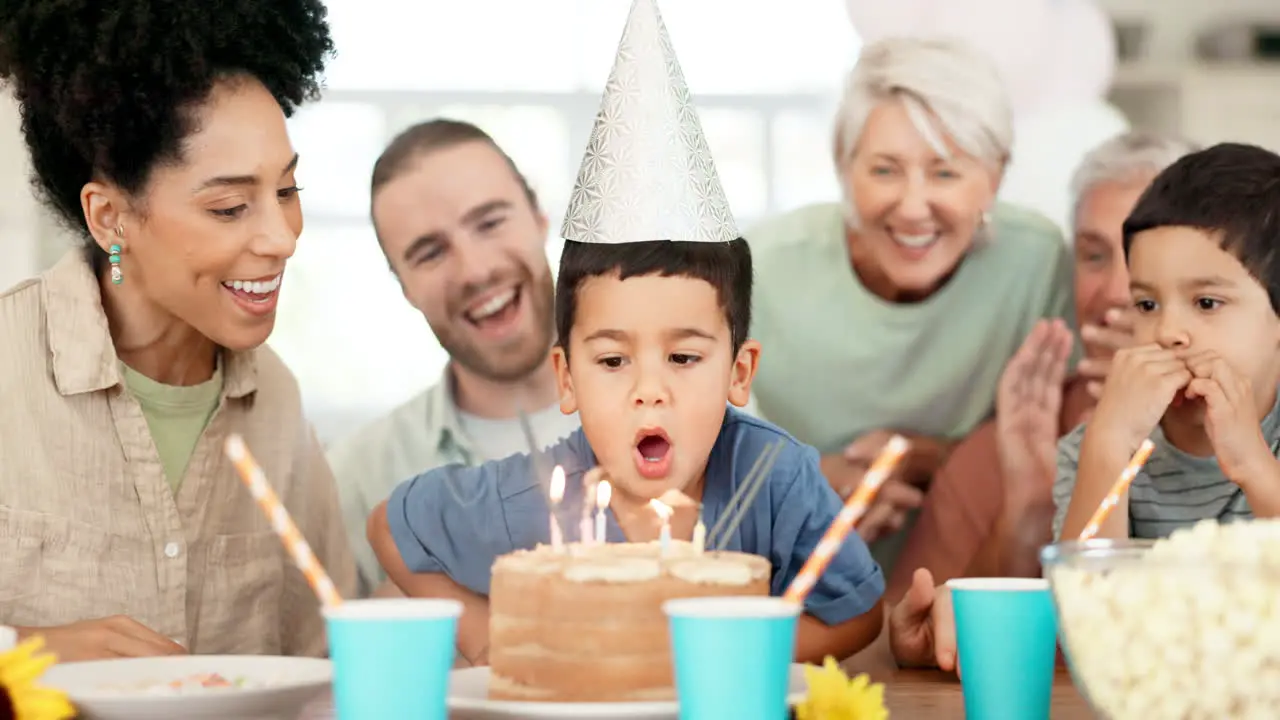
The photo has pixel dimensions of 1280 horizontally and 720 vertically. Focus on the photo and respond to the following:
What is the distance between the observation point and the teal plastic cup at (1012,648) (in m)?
1.02

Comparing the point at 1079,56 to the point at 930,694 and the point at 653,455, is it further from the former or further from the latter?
the point at 930,694

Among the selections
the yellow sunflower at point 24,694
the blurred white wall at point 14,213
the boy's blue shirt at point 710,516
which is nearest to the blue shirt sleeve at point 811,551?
the boy's blue shirt at point 710,516

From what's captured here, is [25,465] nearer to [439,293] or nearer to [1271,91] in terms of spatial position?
[439,293]

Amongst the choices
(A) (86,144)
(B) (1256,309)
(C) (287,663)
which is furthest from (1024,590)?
(A) (86,144)

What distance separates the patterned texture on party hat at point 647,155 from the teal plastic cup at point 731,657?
0.72 metres

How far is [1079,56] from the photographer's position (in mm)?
2141

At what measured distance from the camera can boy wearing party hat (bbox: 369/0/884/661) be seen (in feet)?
4.94

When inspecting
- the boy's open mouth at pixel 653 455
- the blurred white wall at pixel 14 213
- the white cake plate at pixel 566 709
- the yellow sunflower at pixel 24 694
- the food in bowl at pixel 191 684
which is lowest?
the white cake plate at pixel 566 709

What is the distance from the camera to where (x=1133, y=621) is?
83 cm

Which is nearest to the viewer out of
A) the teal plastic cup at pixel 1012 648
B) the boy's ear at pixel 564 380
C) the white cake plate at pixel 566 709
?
the white cake plate at pixel 566 709

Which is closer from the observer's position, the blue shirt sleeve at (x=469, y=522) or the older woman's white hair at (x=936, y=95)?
the blue shirt sleeve at (x=469, y=522)

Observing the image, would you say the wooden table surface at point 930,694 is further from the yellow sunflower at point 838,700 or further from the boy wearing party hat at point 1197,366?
the boy wearing party hat at point 1197,366

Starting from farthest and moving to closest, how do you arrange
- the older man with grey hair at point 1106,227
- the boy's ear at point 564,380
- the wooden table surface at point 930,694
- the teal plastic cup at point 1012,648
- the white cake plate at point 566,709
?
the older man with grey hair at point 1106,227 < the boy's ear at point 564,380 < the wooden table surface at point 930,694 < the teal plastic cup at point 1012,648 < the white cake plate at point 566,709

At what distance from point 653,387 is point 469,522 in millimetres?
303
